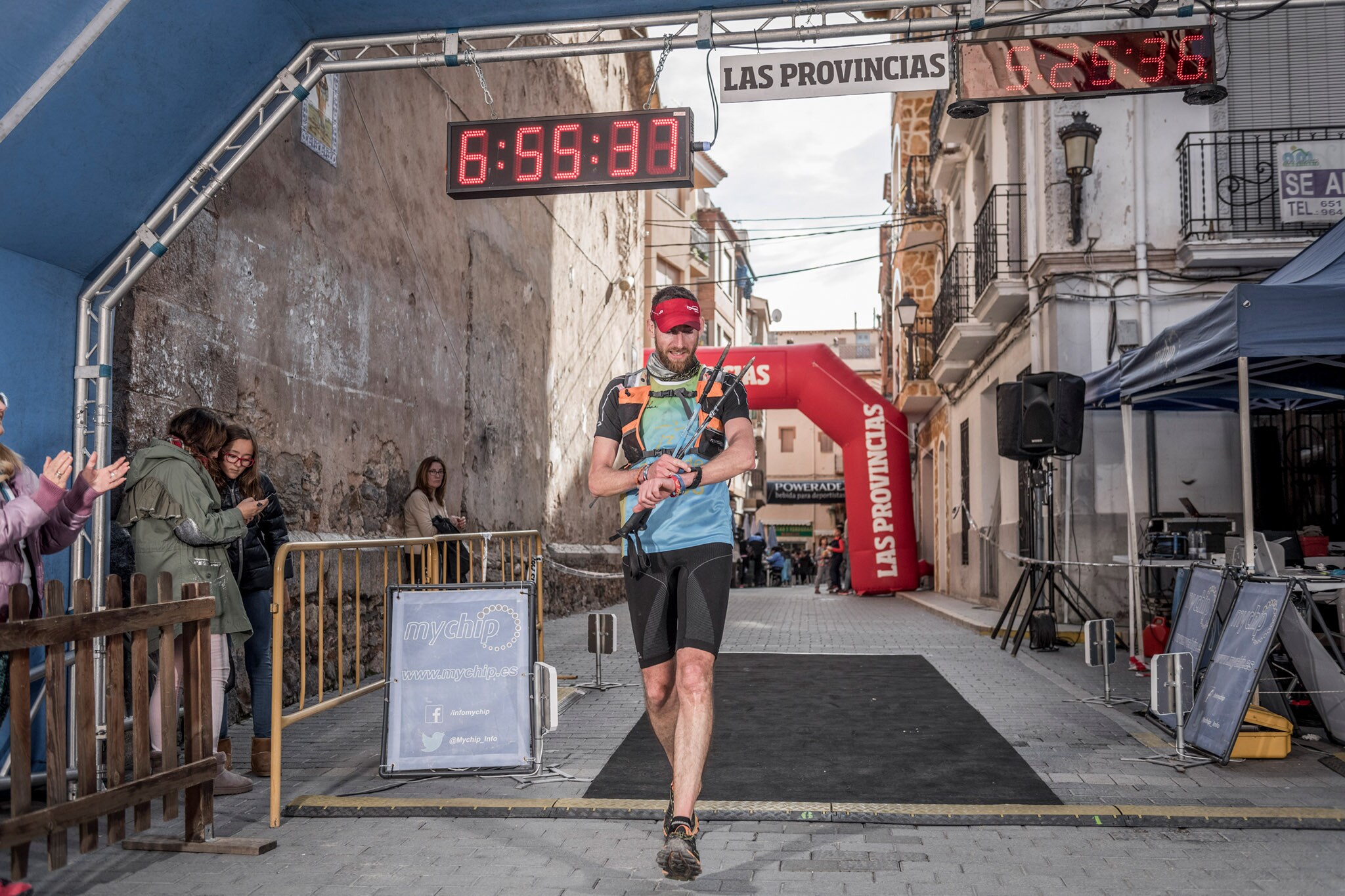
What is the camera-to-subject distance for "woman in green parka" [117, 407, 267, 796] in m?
5.23

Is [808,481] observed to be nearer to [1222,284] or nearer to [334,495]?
[1222,284]

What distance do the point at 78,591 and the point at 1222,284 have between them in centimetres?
1172

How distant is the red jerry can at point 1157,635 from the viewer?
28.8 feet

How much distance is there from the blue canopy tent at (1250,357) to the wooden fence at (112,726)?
535cm

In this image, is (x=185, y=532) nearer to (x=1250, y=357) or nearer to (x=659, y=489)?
(x=659, y=489)

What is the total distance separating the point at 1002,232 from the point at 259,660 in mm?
11383

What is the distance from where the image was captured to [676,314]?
4.38m

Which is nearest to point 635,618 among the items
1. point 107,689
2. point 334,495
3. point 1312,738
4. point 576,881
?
point 576,881

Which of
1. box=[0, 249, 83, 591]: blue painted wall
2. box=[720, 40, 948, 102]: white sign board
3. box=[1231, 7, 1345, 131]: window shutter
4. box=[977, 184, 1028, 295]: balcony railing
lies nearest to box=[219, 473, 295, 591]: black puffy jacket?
box=[0, 249, 83, 591]: blue painted wall

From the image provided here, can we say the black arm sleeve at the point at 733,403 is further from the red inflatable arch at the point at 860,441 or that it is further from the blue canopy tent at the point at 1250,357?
the red inflatable arch at the point at 860,441

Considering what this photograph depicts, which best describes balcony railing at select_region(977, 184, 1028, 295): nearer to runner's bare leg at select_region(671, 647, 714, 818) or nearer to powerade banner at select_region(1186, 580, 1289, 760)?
powerade banner at select_region(1186, 580, 1289, 760)

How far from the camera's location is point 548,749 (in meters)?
6.30

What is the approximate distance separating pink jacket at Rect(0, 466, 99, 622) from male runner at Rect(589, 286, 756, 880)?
194 centimetres

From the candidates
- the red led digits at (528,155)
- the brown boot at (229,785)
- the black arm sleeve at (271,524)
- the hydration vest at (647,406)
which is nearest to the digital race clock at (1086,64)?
the red led digits at (528,155)
